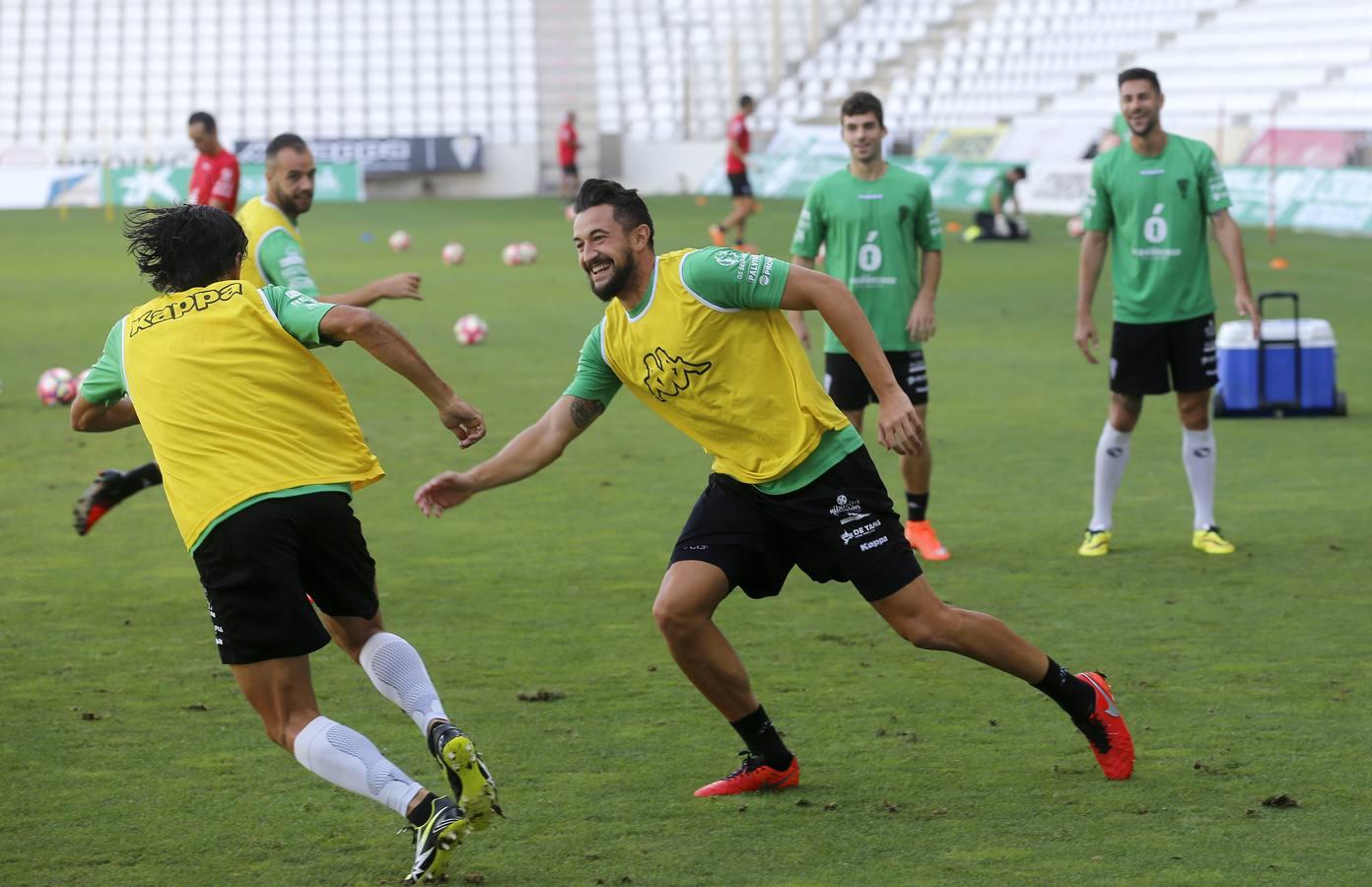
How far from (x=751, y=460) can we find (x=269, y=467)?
1353 millimetres

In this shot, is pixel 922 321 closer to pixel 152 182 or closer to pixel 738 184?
pixel 738 184

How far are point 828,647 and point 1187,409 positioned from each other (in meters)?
2.51

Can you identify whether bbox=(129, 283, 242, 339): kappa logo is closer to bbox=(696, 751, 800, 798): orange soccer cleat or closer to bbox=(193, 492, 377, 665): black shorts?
bbox=(193, 492, 377, 665): black shorts

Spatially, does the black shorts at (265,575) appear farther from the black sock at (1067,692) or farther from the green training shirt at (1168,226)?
the green training shirt at (1168,226)

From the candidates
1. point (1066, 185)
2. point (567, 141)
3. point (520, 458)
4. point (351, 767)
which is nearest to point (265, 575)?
point (351, 767)

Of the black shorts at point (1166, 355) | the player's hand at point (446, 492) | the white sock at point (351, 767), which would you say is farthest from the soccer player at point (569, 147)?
the white sock at point (351, 767)

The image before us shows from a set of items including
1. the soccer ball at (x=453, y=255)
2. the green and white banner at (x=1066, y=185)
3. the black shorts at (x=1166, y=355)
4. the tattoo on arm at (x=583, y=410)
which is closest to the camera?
the tattoo on arm at (x=583, y=410)

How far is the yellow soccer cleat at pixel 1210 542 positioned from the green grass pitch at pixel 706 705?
113 mm

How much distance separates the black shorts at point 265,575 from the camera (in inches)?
175

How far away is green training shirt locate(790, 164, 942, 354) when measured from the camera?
27.2ft

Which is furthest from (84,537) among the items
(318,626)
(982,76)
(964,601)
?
(982,76)

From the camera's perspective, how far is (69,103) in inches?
1960

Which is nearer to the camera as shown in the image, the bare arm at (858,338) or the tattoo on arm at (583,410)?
the bare arm at (858,338)

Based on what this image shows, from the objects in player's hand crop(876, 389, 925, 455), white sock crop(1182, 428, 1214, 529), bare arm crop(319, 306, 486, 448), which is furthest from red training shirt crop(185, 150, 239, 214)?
player's hand crop(876, 389, 925, 455)
